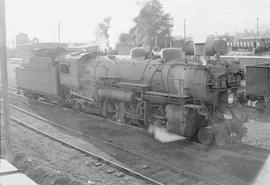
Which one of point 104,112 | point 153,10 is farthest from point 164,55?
point 153,10

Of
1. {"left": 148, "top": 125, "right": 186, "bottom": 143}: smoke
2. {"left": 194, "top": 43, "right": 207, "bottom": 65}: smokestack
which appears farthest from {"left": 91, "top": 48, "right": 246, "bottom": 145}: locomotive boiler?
{"left": 194, "top": 43, "right": 207, "bottom": 65}: smokestack

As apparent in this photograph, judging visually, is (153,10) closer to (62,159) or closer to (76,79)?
(76,79)

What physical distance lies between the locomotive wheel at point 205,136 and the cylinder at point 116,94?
2711mm

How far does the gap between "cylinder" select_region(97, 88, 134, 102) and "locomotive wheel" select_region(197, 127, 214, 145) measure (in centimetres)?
271

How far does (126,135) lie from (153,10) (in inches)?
1189

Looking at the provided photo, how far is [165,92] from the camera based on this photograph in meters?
10.8

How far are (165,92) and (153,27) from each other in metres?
31.1

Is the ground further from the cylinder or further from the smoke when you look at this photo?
the cylinder

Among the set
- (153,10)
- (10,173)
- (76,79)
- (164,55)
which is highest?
(153,10)

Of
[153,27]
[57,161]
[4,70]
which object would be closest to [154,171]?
[57,161]

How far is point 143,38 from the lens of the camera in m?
40.8

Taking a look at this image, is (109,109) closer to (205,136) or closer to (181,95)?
(181,95)

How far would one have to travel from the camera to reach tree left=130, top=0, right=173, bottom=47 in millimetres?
38787

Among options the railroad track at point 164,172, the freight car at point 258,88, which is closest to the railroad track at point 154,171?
the railroad track at point 164,172
